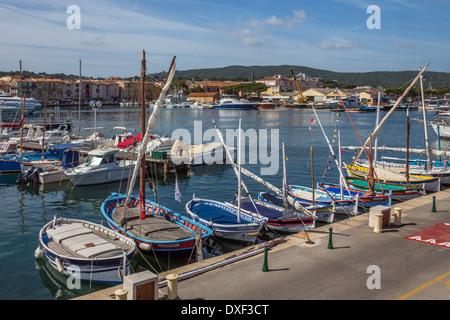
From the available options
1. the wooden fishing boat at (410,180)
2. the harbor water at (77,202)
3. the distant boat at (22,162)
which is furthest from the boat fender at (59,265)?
the wooden fishing boat at (410,180)

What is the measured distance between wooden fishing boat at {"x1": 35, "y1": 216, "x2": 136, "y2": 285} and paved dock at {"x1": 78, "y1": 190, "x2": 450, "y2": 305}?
3.14 metres

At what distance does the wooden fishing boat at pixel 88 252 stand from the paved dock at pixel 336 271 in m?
3.14

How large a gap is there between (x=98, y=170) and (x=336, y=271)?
89.8 feet

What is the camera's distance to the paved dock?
12.3 m

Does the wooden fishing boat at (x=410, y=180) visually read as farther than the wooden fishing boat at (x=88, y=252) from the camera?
Yes

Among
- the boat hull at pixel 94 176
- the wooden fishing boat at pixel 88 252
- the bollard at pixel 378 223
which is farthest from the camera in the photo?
the boat hull at pixel 94 176

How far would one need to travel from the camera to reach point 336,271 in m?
14.1

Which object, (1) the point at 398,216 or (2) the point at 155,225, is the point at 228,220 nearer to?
(2) the point at 155,225

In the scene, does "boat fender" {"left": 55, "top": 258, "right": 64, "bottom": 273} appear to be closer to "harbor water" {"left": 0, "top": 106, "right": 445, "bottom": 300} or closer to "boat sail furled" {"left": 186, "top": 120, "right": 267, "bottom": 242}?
"harbor water" {"left": 0, "top": 106, "right": 445, "bottom": 300}

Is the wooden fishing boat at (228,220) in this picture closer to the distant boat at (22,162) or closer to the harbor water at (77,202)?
the harbor water at (77,202)

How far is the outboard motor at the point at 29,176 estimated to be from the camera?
37.0 meters

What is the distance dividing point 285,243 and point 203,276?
15.8 feet

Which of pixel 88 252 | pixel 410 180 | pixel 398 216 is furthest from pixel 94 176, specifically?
pixel 410 180
